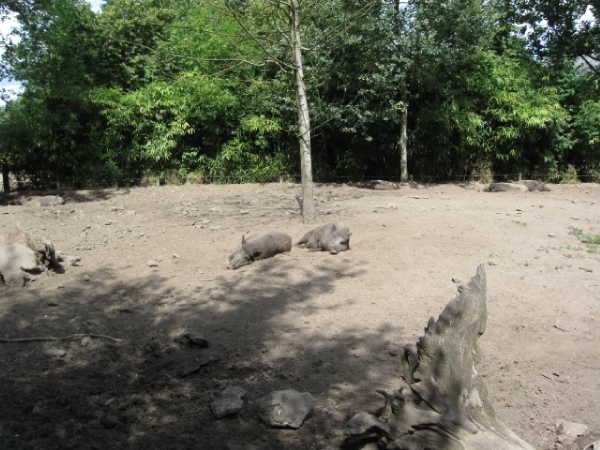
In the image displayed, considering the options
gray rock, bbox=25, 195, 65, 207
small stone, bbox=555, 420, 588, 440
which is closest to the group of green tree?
gray rock, bbox=25, 195, 65, 207

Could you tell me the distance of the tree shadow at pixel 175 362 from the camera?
2.86m

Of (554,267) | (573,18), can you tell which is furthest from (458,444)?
(573,18)

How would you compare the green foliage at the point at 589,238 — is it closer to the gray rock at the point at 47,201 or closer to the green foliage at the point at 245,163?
the green foliage at the point at 245,163

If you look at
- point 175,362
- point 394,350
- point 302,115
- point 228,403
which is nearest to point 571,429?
point 394,350

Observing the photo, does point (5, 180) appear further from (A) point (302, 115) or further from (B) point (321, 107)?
(A) point (302, 115)

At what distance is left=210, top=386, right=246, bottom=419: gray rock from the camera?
9.86 feet

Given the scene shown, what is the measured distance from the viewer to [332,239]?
6.20 m

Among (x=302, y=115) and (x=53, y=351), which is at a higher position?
(x=302, y=115)

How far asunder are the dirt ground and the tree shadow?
12 mm

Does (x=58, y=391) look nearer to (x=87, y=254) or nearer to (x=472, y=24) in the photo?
(x=87, y=254)

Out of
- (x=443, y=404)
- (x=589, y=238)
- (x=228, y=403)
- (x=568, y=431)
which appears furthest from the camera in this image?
(x=589, y=238)

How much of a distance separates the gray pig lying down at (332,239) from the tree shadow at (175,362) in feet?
2.18

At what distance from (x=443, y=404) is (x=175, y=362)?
6.25ft

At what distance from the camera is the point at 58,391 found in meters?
3.21
